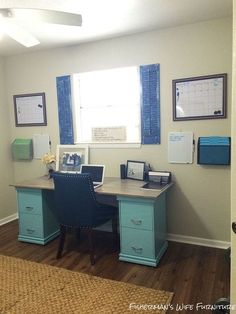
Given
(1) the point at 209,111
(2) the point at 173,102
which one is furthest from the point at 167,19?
(1) the point at 209,111

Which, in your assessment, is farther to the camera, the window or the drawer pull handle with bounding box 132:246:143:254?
the window


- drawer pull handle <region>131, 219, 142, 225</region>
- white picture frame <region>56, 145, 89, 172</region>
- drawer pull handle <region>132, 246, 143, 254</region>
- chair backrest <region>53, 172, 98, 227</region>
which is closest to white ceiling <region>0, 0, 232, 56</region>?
white picture frame <region>56, 145, 89, 172</region>

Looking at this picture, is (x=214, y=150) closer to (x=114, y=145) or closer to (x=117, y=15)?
(x=114, y=145)

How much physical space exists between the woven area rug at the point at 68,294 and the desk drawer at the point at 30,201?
0.69 meters

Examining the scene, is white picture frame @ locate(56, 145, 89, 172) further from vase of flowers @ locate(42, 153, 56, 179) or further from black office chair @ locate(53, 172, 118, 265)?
black office chair @ locate(53, 172, 118, 265)

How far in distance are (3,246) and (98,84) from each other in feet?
7.14

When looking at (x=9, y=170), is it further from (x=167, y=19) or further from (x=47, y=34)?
(x=167, y=19)

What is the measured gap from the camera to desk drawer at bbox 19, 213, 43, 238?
2.99 m

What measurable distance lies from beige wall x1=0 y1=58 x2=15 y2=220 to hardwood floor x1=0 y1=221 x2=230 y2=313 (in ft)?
2.34

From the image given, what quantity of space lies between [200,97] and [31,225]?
90.7 inches

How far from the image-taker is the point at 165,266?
2484 mm

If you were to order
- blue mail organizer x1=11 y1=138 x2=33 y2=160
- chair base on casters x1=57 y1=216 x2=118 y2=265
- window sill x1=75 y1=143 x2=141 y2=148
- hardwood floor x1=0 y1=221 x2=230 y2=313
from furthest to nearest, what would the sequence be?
blue mail organizer x1=11 y1=138 x2=33 y2=160
window sill x1=75 y1=143 x2=141 y2=148
chair base on casters x1=57 y1=216 x2=118 y2=265
hardwood floor x1=0 y1=221 x2=230 y2=313

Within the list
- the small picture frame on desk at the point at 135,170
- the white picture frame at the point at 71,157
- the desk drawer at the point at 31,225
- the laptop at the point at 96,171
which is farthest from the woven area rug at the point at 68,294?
the white picture frame at the point at 71,157

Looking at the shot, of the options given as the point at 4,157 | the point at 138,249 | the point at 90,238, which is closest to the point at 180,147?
the point at 138,249
